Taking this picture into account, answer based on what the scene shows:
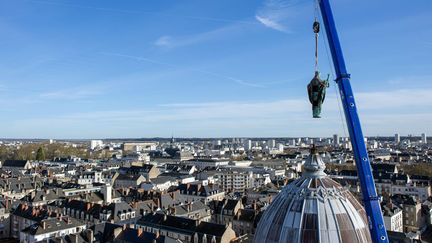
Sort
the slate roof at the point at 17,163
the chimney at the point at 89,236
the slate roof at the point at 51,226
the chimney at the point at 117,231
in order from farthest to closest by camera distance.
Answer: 1. the slate roof at the point at 17,163
2. the slate roof at the point at 51,226
3. the chimney at the point at 117,231
4. the chimney at the point at 89,236

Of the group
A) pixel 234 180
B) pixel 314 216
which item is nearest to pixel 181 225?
pixel 314 216

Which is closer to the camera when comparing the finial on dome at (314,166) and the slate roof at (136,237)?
the finial on dome at (314,166)

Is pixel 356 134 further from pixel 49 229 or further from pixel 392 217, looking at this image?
pixel 392 217

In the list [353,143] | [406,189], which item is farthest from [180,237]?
[406,189]

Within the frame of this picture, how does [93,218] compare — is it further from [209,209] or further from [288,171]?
[288,171]

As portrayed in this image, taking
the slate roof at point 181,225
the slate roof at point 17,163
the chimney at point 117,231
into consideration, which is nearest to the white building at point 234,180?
the slate roof at point 181,225

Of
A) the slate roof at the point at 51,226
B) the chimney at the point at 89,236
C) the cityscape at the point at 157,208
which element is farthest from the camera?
the slate roof at the point at 51,226

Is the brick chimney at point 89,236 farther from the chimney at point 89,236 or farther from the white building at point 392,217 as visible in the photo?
the white building at point 392,217

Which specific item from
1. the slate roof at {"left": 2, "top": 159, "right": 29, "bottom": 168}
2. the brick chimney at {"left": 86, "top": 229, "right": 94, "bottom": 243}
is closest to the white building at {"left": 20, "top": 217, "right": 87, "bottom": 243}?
the brick chimney at {"left": 86, "top": 229, "right": 94, "bottom": 243}

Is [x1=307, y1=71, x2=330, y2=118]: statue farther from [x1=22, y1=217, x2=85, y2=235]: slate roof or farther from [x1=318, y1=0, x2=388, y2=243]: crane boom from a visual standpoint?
[x1=22, y1=217, x2=85, y2=235]: slate roof
